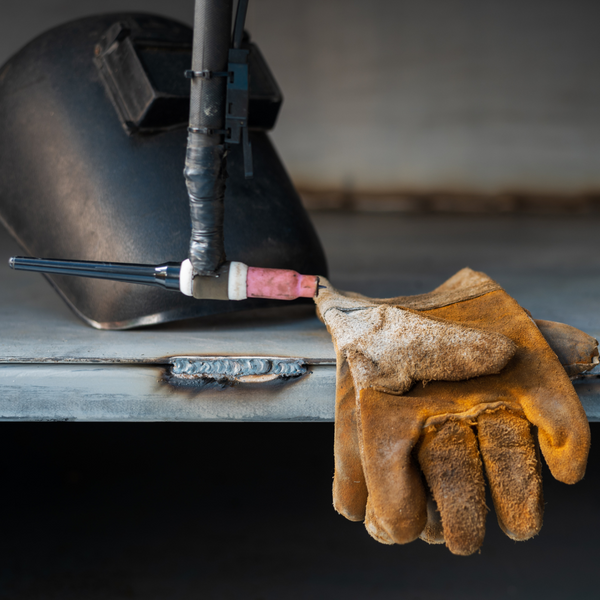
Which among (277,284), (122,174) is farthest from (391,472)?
(122,174)

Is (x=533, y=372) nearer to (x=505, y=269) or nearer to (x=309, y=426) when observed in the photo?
(x=309, y=426)

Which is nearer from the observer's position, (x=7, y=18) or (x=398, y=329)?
(x=398, y=329)

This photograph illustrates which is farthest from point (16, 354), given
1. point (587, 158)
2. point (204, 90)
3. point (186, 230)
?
point (587, 158)

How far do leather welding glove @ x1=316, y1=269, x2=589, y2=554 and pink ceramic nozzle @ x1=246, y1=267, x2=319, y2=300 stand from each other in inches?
5.6

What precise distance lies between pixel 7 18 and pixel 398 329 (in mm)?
3383

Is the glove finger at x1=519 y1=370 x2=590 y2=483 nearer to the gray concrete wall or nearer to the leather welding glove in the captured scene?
the leather welding glove

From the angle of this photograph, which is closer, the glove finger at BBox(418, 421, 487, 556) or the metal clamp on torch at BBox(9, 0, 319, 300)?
the glove finger at BBox(418, 421, 487, 556)

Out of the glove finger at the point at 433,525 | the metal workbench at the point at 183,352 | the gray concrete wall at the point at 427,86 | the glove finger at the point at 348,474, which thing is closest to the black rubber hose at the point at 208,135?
the metal workbench at the point at 183,352

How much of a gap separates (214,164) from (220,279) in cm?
15

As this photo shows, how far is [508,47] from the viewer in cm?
329

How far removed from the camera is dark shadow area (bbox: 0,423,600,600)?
0.93 m

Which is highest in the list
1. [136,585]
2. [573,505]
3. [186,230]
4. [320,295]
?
[186,230]

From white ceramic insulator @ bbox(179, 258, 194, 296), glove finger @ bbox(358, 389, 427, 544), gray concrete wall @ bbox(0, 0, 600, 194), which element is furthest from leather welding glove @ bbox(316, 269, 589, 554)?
gray concrete wall @ bbox(0, 0, 600, 194)

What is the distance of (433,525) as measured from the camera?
2.06ft
